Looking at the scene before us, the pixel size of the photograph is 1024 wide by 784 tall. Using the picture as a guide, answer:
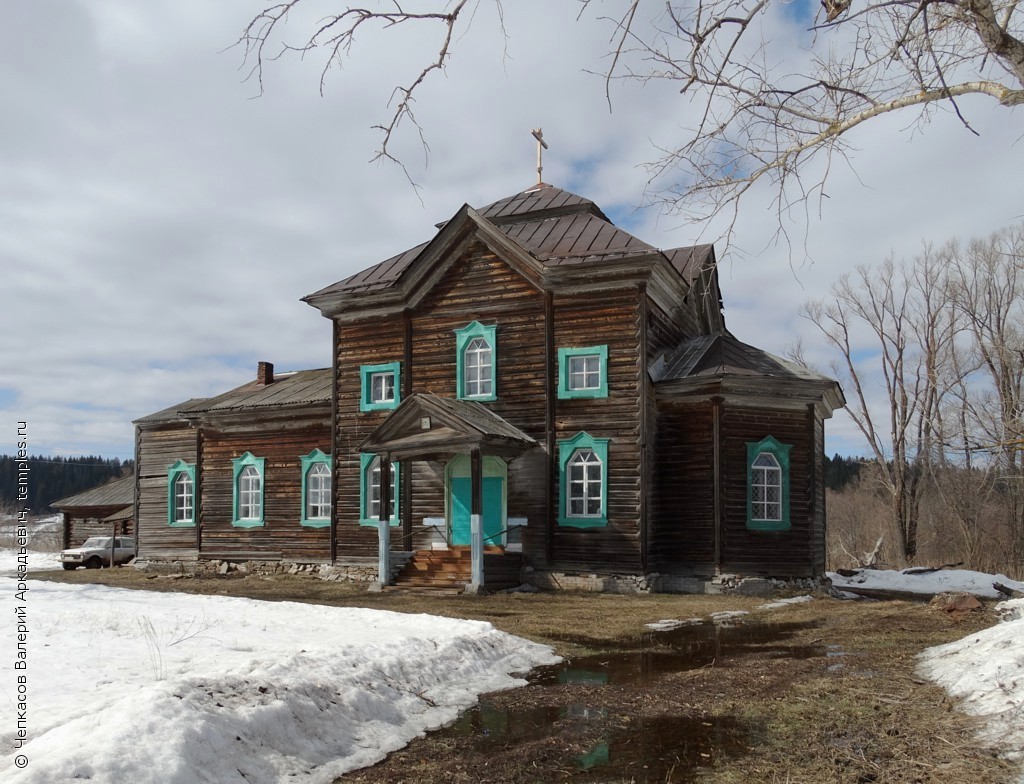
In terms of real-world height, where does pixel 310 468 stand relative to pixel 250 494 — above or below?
above

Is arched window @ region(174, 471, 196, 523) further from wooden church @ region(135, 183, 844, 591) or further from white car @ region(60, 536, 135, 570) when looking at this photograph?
wooden church @ region(135, 183, 844, 591)

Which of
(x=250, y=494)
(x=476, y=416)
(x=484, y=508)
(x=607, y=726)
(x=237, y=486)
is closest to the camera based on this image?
(x=607, y=726)

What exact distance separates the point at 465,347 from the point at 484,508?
3.67 metres

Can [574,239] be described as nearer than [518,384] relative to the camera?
No

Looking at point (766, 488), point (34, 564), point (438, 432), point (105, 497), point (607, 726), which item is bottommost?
point (34, 564)

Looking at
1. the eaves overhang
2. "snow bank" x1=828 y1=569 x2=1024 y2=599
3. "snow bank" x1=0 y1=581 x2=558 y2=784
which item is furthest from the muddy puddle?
"snow bank" x1=828 y1=569 x2=1024 y2=599

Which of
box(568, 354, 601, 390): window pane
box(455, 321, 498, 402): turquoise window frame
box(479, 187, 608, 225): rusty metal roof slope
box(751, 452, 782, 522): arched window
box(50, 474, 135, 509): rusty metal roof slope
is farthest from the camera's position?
box(50, 474, 135, 509): rusty metal roof slope

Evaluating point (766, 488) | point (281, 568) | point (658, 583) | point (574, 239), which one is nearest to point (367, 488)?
point (281, 568)

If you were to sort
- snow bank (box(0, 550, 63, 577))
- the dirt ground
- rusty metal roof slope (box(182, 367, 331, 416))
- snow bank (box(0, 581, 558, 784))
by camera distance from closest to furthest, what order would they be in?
snow bank (box(0, 581, 558, 784)) < the dirt ground < rusty metal roof slope (box(182, 367, 331, 416)) < snow bank (box(0, 550, 63, 577))

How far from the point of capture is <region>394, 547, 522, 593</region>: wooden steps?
17.6 m

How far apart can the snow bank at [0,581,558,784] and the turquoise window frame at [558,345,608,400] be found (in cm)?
860

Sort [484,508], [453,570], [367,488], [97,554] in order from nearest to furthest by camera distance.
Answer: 1. [453,570]
2. [484,508]
3. [367,488]
4. [97,554]

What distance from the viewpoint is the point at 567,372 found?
19.0 meters

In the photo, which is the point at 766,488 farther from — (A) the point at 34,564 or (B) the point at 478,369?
(A) the point at 34,564
